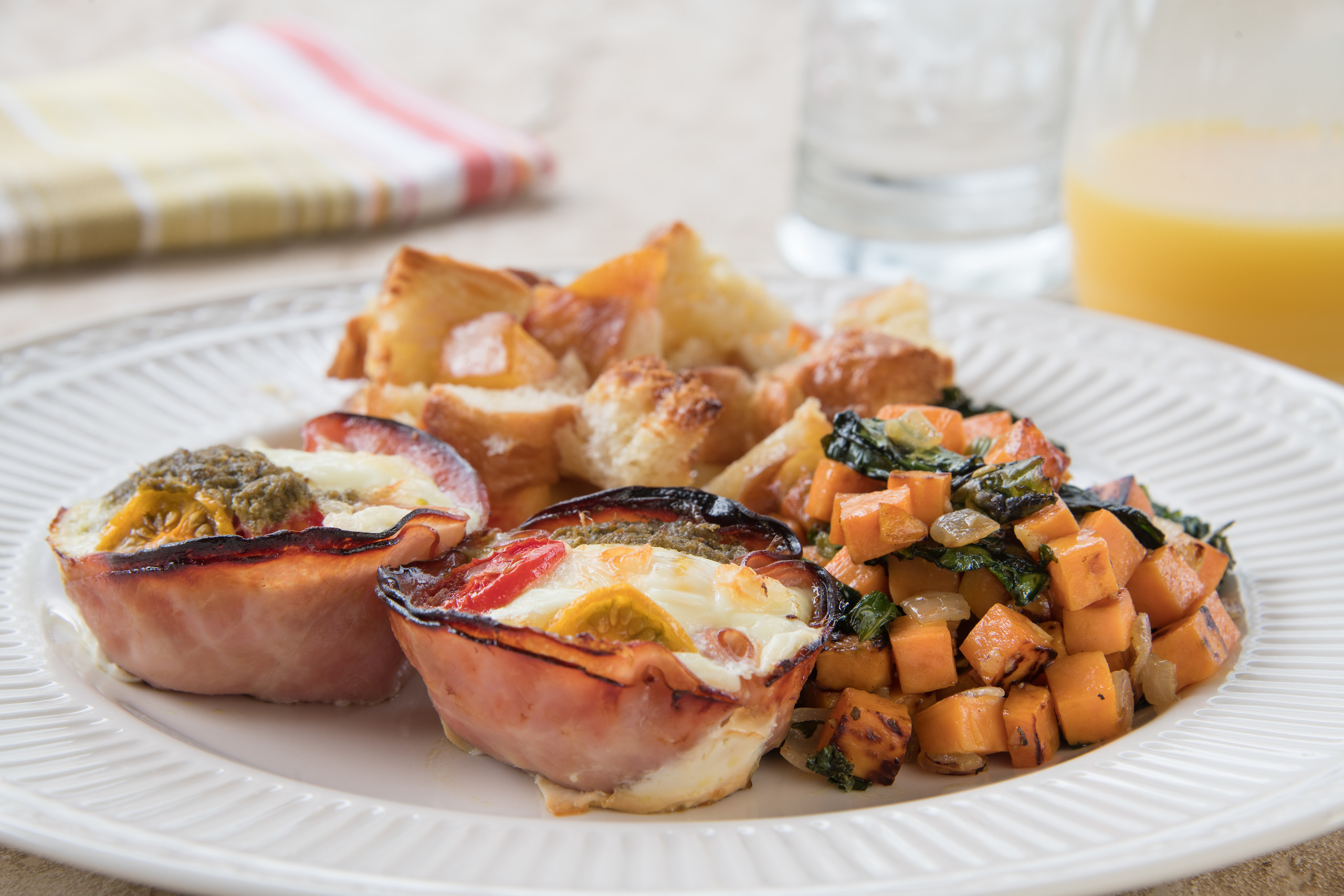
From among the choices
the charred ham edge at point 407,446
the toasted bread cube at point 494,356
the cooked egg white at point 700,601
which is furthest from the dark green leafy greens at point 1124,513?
the toasted bread cube at point 494,356

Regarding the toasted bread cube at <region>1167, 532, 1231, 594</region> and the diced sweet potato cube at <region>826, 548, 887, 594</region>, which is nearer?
the diced sweet potato cube at <region>826, 548, 887, 594</region>

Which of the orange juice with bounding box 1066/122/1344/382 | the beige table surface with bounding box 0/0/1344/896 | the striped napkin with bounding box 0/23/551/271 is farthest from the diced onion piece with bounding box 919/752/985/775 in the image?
the striped napkin with bounding box 0/23/551/271

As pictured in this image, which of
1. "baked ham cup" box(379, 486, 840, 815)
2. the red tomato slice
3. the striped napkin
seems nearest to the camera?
"baked ham cup" box(379, 486, 840, 815)

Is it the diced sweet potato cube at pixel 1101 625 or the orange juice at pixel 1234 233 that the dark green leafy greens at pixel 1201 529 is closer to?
the diced sweet potato cube at pixel 1101 625

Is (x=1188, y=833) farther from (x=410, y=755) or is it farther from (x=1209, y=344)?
(x=1209, y=344)

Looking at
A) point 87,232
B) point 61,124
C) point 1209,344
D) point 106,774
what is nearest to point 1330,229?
point 1209,344

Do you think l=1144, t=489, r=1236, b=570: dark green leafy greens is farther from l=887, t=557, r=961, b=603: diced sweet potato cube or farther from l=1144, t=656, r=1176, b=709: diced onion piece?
l=887, t=557, r=961, b=603: diced sweet potato cube
